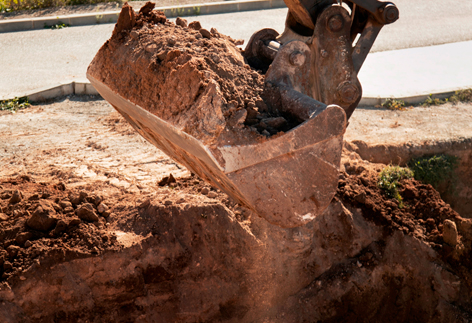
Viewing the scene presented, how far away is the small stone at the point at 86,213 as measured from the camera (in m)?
3.74

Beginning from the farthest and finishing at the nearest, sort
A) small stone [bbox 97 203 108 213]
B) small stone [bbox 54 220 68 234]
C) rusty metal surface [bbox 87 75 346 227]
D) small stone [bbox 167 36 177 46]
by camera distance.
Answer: small stone [bbox 97 203 108 213]
small stone [bbox 54 220 68 234]
small stone [bbox 167 36 177 46]
rusty metal surface [bbox 87 75 346 227]

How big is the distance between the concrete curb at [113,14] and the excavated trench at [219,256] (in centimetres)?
628

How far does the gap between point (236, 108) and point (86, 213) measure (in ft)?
5.55

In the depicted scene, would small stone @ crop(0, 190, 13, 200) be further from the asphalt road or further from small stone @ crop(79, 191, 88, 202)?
the asphalt road

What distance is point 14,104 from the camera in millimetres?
6746

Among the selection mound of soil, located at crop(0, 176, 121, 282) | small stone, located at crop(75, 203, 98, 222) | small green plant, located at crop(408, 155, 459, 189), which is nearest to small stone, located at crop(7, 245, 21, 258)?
mound of soil, located at crop(0, 176, 121, 282)

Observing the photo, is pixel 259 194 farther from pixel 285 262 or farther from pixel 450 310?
pixel 450 310

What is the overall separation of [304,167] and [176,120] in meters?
0.84

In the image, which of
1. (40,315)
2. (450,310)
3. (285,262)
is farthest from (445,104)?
(40,315)

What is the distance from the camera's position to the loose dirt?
3.49 meters

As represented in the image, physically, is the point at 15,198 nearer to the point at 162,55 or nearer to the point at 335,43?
the point at 162,55

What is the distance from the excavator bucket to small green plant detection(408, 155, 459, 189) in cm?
239

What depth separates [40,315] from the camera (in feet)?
11.1

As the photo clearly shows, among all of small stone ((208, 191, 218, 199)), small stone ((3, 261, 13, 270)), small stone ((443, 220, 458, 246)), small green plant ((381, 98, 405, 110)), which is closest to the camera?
small stone ((3, 261, 13, 270))
